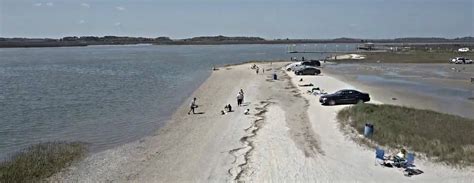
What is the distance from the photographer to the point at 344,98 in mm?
39000

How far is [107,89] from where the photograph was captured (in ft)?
186

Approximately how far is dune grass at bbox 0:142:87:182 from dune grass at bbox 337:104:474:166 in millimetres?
13901

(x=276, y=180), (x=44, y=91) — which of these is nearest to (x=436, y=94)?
(x=276, y=180)

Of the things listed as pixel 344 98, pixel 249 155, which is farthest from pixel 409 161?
pixel 344 98

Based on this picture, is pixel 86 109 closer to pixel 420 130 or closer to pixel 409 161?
pixel 420 130

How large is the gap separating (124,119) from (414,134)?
63.1 feet

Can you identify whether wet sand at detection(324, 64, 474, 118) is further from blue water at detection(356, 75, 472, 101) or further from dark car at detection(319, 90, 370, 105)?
dark car at detection(319, 90, 370, 105)

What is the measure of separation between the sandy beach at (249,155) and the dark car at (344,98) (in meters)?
1.79

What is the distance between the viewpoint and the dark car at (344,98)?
38594 mm

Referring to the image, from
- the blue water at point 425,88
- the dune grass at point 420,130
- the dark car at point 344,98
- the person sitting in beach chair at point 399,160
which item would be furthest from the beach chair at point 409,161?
the blue water at point 425,88

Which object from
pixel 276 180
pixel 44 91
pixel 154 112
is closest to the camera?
pixel 276 180

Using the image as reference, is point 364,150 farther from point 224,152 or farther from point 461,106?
point 461,106

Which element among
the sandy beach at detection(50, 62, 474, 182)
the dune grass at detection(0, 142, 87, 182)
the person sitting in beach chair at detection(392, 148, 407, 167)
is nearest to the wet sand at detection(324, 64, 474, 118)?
the sandy beach at detection(50, 62, 474, 182)

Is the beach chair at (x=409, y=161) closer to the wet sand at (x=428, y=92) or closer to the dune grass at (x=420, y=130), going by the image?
the dune grass at (x=420, y=130)
